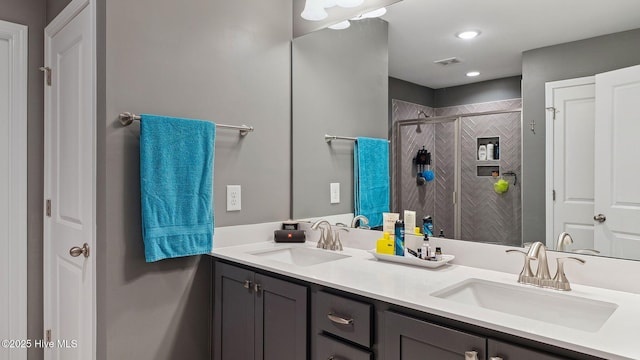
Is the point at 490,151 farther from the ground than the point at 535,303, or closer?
farther from the ground

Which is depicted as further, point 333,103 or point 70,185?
point 333,103

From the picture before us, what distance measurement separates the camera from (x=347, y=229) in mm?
2182

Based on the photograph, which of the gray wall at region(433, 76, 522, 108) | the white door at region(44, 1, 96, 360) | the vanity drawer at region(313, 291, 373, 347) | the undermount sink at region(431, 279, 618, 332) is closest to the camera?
the undermount sink at region(431, 279, 618, 332)

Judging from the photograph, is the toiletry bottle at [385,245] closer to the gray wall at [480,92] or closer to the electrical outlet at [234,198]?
the gray wall at [480,92]

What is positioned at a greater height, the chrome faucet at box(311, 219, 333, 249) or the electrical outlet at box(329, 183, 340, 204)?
the electrical outlet at box(329, 183, 340, 204)

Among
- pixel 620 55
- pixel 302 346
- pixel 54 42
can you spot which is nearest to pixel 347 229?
pixel 302 346

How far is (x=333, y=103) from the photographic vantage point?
2.34m

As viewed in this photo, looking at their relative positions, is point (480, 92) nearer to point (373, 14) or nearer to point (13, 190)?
point (373, 14)

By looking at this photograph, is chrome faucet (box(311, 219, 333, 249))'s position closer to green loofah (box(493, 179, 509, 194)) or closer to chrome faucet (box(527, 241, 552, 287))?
green loofah (box(493, 179, 509, 194))

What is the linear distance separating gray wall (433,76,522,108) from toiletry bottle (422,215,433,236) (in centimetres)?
50

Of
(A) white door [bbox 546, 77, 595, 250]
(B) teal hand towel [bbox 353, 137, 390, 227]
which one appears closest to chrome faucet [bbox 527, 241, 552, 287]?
(A) white door [bbox 546, 77, 595, 250]

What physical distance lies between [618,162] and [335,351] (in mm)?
1128

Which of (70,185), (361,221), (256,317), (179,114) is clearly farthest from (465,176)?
(70,185)

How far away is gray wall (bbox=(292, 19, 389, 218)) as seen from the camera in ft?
6.91
